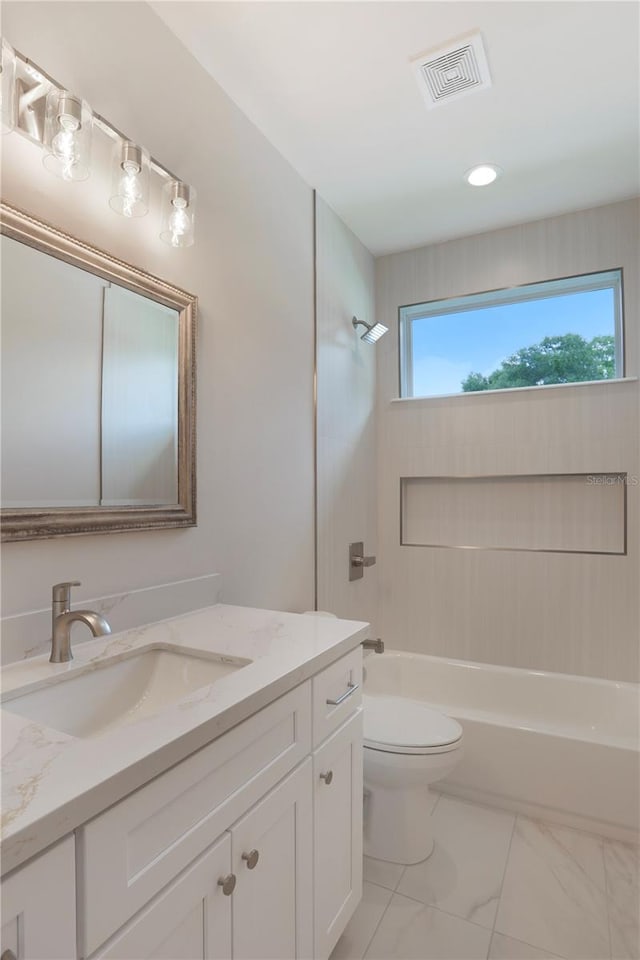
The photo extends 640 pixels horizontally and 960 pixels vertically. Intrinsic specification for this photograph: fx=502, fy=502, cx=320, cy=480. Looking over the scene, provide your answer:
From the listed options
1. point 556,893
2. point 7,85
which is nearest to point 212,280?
point 7,85

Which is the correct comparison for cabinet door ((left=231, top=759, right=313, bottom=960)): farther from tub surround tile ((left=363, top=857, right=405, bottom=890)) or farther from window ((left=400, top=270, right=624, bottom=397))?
window ((left=400, top=270, right=624, bottom=397))

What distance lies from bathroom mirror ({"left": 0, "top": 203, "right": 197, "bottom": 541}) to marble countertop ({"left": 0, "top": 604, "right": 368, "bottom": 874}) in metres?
0.29

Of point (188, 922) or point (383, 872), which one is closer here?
point (188, 922)

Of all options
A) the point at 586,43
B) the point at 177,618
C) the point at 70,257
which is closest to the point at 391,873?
the point at 177,618

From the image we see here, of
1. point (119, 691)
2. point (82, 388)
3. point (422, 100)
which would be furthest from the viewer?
point (422, 100)

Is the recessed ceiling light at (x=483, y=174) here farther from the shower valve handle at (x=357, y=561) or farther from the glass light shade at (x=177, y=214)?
the shower valve handle at (x=357, y=561)

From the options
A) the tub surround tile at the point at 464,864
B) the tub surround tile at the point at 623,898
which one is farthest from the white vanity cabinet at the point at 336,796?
the tub surround tile at the point at 623,898

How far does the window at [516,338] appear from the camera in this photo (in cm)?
256

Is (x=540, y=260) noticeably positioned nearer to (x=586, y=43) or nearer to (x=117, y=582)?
(x=586, y=43)

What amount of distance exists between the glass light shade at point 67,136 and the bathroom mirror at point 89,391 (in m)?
0.14

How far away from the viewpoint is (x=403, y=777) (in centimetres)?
172

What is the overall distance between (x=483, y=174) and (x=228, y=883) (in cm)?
259

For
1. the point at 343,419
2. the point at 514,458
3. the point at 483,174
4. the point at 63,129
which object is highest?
the point at 483,174

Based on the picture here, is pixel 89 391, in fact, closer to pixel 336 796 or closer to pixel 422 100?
pixel 336 796
